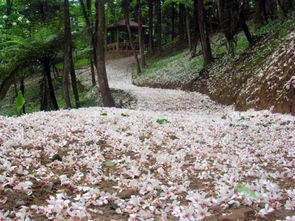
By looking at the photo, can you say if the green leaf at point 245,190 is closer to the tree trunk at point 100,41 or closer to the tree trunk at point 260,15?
the tree trunk at point 100,41

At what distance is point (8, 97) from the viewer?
32.0m

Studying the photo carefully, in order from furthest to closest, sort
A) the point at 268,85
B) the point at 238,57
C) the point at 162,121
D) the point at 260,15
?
1. the point at 260,15
2. the point at 238,57
3. the point at 268,85
4. the point at 162,121

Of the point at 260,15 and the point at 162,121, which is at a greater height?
the point at 260,15

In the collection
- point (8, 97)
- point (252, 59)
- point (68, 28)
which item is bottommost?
point (8, 97)

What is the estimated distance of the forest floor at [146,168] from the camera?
3.86 metres

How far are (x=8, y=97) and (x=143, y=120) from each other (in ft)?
84.0

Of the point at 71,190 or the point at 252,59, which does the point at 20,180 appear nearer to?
the point at 71,190

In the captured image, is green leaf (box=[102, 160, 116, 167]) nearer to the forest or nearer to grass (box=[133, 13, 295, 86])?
the forest

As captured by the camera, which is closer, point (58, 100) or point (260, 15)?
point (260, 15)

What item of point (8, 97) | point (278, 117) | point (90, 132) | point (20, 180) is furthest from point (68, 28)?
point (8, 97)

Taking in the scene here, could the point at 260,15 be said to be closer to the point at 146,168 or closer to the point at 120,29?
the point at 146,168

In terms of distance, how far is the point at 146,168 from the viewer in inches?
224

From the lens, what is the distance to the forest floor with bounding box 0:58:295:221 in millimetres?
3859

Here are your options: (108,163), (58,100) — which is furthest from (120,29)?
(108,163)
